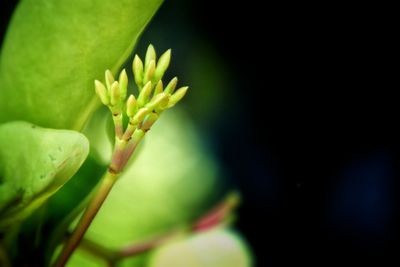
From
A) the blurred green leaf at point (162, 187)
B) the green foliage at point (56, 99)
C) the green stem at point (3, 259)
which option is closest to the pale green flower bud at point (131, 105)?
the green foliage at point (56, 99)

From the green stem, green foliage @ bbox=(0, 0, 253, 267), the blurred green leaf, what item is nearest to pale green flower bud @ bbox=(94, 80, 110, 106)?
green foliage @ bbox=(0, 0, 253, 267)

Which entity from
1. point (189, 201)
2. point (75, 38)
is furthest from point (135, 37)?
point (189, 201)

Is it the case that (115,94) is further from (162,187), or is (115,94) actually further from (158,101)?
(162,187)

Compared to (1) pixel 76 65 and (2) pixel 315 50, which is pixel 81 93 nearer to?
(1) pixel 76 65

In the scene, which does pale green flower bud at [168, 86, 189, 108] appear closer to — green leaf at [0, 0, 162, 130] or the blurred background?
green leaf at [0, 0, 162, 130]

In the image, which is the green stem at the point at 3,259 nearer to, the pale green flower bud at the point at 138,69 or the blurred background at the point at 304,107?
the pale green flower bud at the point at 138,69

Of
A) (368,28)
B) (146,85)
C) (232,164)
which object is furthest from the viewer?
(232,164)
